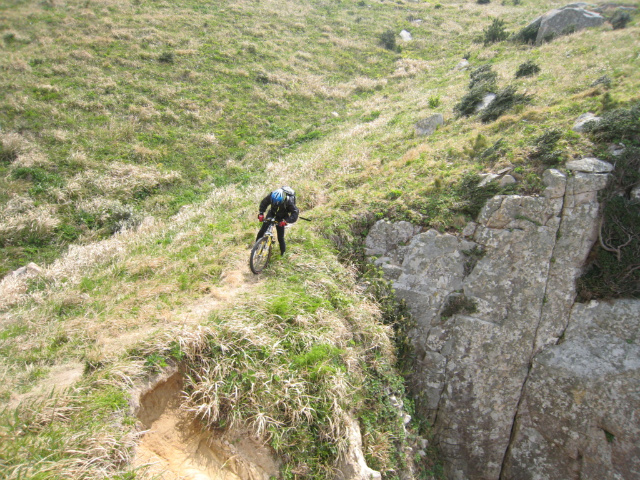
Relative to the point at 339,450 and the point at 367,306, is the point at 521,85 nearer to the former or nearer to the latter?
the point at 367,306

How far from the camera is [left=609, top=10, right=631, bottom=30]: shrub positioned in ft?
66.4

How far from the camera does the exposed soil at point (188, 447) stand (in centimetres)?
439

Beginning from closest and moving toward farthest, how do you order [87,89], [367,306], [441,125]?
[367,306] → [441,125] → [87,89]

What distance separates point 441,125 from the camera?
15375mm

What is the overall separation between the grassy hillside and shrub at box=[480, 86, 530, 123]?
1.85 feet

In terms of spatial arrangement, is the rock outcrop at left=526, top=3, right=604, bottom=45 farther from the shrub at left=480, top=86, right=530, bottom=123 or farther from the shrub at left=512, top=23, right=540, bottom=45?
the shrub at left=480, top=86, right=530, bottom=123

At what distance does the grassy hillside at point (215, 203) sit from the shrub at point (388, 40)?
26.7 feet

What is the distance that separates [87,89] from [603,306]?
25.0 meters

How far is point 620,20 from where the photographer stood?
66.7 feet

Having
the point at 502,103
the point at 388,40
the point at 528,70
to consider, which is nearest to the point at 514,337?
the point at 502,103

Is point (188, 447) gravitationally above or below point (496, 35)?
below

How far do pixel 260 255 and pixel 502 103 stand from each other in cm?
1257

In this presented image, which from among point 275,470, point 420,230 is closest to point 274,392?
point 275,470

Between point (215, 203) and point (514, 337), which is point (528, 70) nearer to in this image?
point (514, 337)
